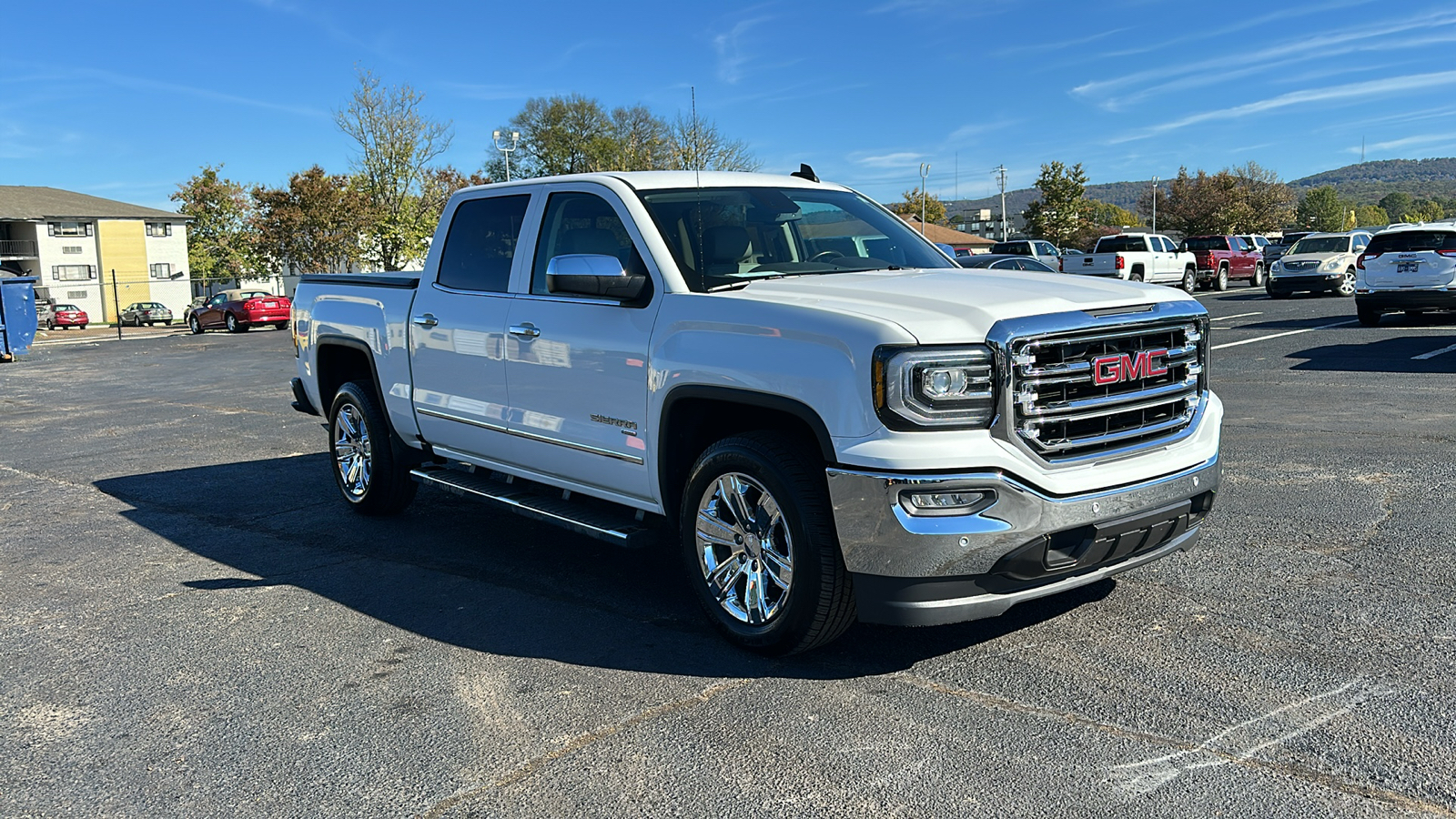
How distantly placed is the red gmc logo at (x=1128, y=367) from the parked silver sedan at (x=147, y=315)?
2423 inches

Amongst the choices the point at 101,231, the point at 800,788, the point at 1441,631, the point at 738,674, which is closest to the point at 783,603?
the point at 738,674

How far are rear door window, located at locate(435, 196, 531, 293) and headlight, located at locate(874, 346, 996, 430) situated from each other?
2617 millimetres

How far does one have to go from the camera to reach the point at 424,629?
494 centimetres

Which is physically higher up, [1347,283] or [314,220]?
[314,220]

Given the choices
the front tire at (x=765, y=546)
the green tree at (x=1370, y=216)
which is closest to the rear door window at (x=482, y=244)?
the front tire at (x=765, y=546)

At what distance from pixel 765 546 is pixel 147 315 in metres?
61.6

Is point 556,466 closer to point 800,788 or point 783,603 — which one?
point 783,603

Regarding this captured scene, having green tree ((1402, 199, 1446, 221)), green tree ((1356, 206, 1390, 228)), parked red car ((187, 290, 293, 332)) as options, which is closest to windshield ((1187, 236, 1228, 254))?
parked red car ((187, 290, 293, 332))

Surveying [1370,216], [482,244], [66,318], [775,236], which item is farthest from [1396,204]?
[482,244]

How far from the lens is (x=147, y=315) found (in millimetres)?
57938

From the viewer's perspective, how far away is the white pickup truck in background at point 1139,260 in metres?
30.8

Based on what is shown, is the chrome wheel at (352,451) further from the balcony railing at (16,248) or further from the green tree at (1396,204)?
the green tree at (1396,204)

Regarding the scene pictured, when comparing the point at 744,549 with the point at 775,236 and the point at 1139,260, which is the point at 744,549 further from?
the point at 1139,260

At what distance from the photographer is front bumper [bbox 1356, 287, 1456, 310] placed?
706 inches
